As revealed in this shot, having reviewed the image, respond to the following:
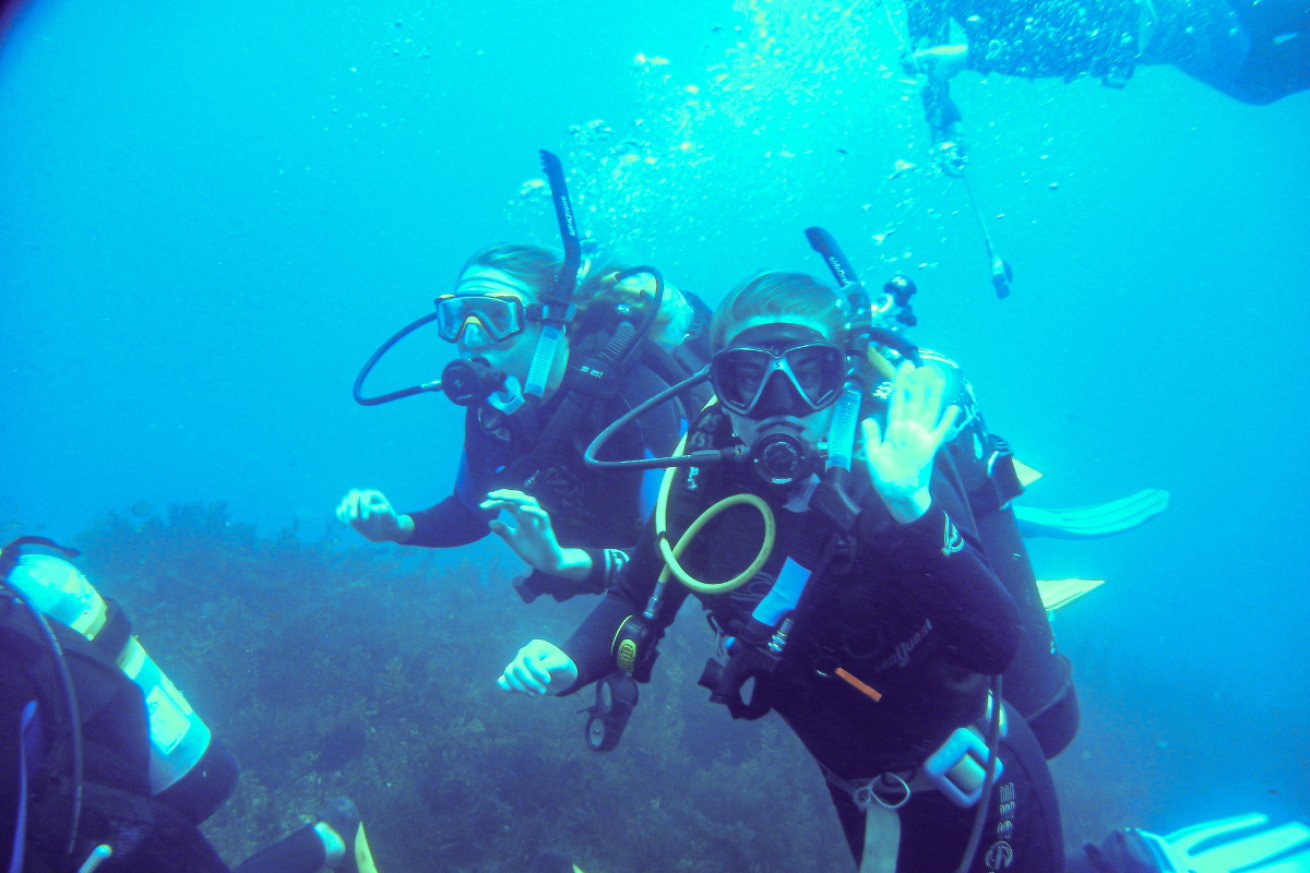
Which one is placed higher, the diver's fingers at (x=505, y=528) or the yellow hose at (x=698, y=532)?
the yellow hose at (x=698, y=532)

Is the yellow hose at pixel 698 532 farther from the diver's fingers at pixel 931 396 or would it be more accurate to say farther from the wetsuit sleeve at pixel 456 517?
the wetsuit sleeve at pixel 456 517

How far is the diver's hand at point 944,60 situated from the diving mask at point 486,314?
18.8ft

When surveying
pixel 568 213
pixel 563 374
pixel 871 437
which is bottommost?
pixel 563 374

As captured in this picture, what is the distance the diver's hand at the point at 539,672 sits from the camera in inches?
85.5

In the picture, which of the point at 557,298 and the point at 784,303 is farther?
the point at 557,298

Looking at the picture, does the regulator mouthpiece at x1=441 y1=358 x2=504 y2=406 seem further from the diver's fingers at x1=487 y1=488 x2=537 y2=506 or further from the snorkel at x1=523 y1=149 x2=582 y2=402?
the diver's fingers at x1=487 y1=488 x2=537 y2=506

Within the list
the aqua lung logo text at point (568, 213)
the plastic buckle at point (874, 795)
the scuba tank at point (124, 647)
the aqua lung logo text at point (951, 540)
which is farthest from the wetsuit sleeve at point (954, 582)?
the scuba tank at point (124, 647)

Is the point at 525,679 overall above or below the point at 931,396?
below

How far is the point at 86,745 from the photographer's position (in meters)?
2.27

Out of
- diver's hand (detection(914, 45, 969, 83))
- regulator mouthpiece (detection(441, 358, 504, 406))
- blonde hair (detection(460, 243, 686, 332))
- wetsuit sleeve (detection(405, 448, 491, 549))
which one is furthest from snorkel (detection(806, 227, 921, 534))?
diver's hand (detection(914, 45, 969, 83))

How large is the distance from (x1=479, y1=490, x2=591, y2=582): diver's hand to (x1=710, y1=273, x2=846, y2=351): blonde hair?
1.10m

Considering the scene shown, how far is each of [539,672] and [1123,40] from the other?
27.3ft

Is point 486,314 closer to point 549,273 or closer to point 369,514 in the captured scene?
point 549,273

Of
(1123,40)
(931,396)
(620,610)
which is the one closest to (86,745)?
(620,610)
